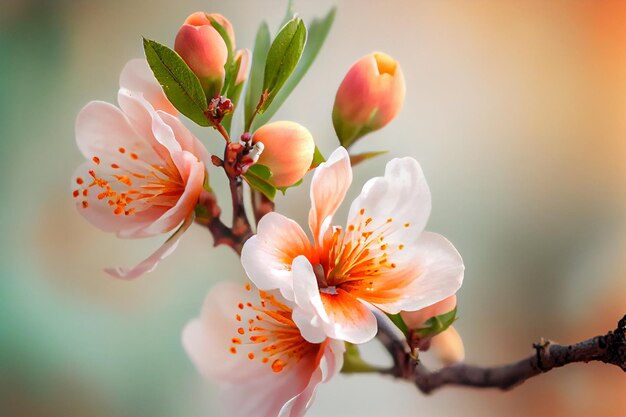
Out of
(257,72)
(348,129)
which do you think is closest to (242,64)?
(257,72)

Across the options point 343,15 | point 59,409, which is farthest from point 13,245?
point 343,15

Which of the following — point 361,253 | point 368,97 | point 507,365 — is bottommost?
point 507,365

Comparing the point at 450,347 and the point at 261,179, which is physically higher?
the point at 261,179

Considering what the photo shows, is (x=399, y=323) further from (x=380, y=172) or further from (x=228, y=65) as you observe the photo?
(x=228, y=65)

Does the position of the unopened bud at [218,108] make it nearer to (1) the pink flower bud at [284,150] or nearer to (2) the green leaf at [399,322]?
(1) the pink flower bud at [284,150]

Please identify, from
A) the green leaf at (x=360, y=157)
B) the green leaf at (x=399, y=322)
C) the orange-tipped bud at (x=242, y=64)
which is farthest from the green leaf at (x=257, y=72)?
the green leaf at (x=399, y=322)

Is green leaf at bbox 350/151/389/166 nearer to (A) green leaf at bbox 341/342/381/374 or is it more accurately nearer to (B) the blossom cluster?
(B) the blossom cluster
